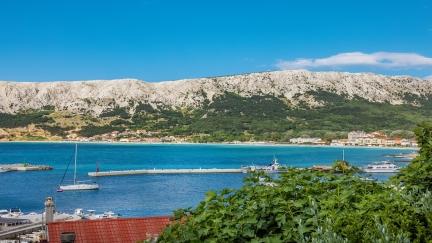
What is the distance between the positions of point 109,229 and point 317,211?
13180mm

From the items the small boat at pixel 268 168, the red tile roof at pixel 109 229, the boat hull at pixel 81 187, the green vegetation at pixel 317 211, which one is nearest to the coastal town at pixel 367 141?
the small boat at pixel 268 168

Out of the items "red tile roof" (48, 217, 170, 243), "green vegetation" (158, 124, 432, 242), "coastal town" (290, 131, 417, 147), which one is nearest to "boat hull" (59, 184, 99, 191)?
"red tile roof" (48, 217, 170, 243)

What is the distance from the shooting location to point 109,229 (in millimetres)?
17875

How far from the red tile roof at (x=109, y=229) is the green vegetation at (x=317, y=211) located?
10622mm

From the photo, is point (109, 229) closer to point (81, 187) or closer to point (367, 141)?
point (81, 187)

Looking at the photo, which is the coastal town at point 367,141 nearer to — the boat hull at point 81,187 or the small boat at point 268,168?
the small boat at point 268,168

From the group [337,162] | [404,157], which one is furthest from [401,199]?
[404,157]

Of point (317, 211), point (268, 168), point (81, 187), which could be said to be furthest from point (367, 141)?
point (317, 211)

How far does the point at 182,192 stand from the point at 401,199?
72.2 metres

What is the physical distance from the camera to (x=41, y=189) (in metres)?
82.9

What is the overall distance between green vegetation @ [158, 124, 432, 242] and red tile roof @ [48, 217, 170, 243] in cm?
1062

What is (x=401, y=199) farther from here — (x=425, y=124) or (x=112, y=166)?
(x=112, y=166)

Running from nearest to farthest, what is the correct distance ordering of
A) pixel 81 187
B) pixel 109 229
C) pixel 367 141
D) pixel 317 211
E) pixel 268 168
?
pixel 317 211
pixel 109 229
pixel 81 187
pixel 268 168
pixel 367 141

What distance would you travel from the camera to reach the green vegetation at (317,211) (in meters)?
5.00
